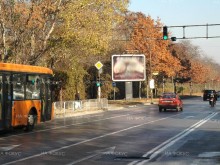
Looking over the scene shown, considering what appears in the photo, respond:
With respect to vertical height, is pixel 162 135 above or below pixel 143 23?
below

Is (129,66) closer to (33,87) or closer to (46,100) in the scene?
(46,100)

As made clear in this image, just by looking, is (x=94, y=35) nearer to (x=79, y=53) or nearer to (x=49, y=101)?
(x=79, y=53)

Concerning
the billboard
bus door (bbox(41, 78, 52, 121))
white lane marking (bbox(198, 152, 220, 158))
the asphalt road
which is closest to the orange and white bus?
bus door (bbox(41, 78, 52, 121))

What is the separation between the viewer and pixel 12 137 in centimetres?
1800

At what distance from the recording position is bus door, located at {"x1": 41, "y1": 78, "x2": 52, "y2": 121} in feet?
72.5

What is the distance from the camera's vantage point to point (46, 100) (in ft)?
73.6

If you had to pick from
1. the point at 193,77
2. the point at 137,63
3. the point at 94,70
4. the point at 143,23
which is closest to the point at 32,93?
the point at 94,70

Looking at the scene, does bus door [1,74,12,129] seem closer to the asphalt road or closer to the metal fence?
the asphalt road

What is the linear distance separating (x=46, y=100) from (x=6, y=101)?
168 inches

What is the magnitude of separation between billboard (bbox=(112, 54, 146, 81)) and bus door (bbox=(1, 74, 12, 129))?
48193 mm

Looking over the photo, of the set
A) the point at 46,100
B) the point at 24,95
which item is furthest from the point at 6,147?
the point at 46,100

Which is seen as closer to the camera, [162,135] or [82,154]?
[82,154]

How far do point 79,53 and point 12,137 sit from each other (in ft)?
71.6

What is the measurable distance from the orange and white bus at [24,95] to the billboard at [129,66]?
4441cm
